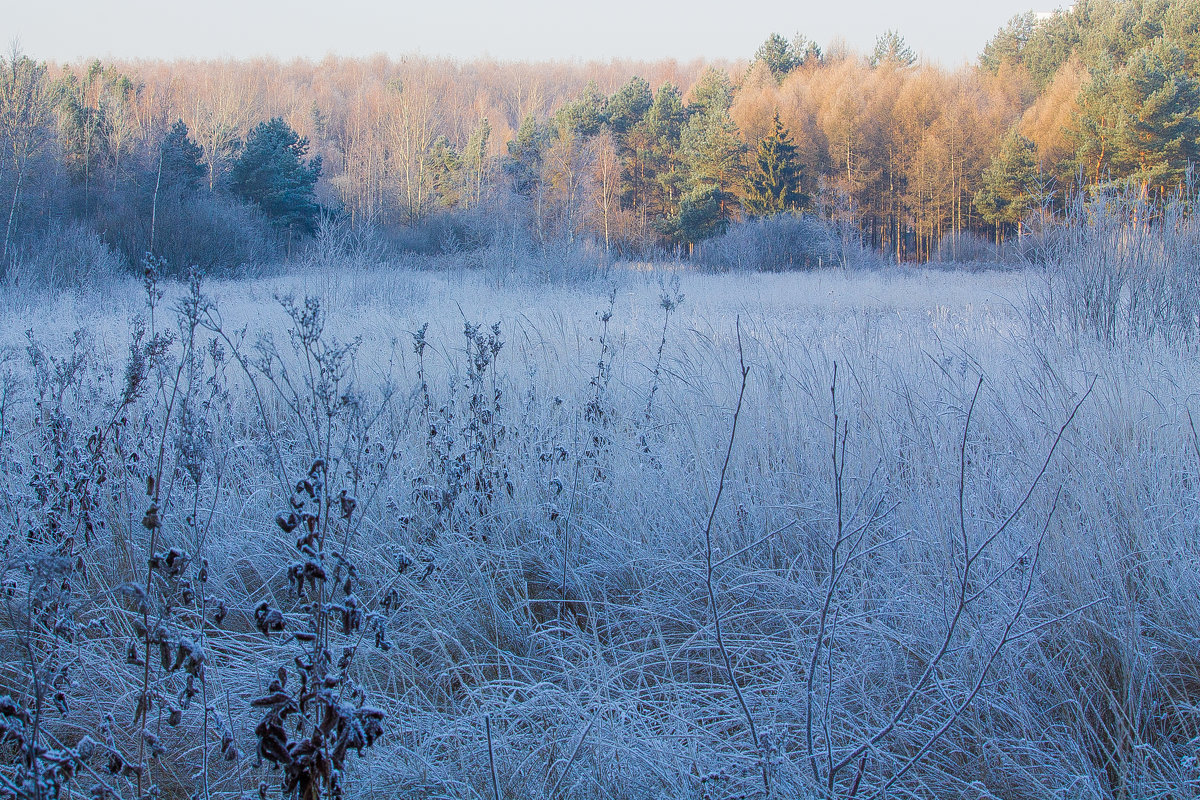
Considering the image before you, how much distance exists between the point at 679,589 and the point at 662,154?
36.7 m

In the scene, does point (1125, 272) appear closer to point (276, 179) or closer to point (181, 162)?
point (276, 179)

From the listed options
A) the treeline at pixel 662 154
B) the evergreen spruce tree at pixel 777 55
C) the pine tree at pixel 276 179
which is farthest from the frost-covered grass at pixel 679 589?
the evergreen spruce tree at pixel 777 55

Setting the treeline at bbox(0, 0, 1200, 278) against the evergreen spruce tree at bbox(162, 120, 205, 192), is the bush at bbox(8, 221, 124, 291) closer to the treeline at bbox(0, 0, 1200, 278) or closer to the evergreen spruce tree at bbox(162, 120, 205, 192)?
the treeline at bbox(0, 0, 1200, 278)

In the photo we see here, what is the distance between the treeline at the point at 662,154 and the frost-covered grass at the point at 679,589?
1495 centimetres

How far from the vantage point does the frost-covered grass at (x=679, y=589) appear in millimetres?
1485

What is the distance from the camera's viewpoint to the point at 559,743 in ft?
5.09

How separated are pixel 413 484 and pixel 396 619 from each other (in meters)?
0.69

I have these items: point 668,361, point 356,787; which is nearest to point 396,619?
point 356,787

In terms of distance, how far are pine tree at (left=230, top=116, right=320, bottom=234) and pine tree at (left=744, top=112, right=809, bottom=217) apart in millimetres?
18595

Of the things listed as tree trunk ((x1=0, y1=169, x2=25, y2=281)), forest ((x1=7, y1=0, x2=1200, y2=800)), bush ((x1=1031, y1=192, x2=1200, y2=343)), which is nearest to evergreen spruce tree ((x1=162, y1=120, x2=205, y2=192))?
tree trunk ((x1=0, y1=169, x2=25, y2=281))

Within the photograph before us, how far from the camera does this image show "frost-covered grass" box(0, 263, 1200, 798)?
4.87ft

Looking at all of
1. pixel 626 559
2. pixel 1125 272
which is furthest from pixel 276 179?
pixel 626 559

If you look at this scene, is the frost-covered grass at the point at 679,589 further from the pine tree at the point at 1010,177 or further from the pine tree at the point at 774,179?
the pine tree at the point at 1010,177

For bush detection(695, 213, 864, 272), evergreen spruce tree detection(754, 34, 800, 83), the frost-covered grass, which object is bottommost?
the frost-covered grass
